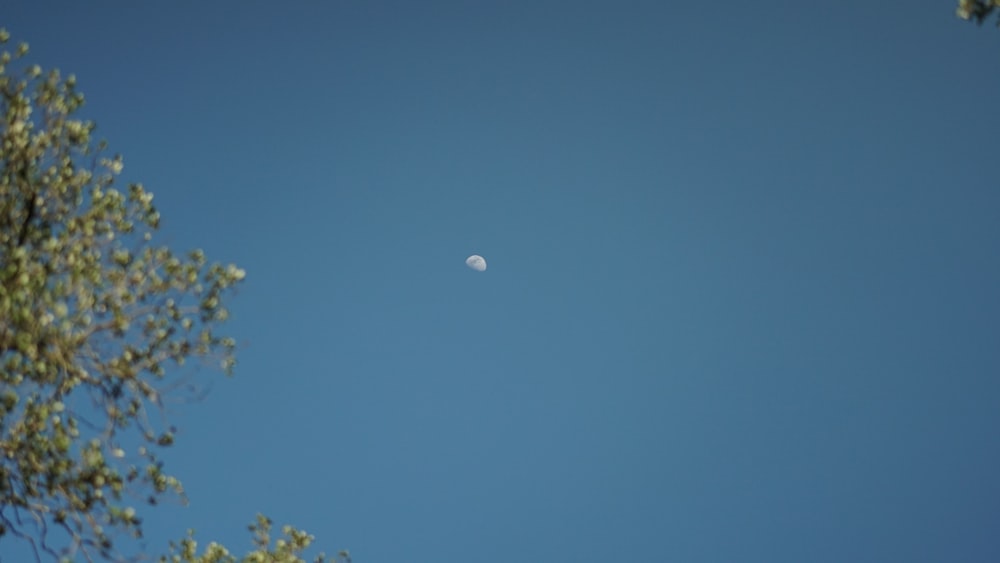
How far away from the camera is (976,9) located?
590 inches

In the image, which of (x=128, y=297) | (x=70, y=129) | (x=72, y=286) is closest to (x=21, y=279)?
(x=72, y=286)

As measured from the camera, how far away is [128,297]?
626 inches

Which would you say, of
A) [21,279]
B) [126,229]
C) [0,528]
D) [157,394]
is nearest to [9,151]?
[126,229]

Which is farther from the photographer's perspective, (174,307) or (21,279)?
(174,307)

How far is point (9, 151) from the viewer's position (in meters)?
15.6

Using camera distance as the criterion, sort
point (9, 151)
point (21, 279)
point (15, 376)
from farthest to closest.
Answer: point (9, 151), point (15, 376), point (21, 279)

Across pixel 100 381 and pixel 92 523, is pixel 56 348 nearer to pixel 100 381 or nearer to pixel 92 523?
pixel 100 381

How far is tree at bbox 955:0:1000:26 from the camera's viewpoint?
1487 centimetres

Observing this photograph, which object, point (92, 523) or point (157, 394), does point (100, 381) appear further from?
point (92, 523)

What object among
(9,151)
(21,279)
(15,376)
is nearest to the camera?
(21,279)

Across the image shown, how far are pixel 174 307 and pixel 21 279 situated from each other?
10.7 ft

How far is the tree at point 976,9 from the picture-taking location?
14867mm

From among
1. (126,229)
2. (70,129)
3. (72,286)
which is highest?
(70,129)

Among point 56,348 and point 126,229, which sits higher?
point 126,229
